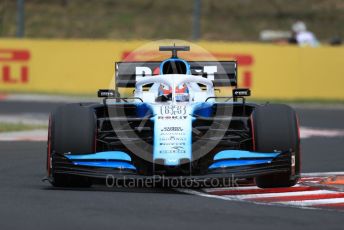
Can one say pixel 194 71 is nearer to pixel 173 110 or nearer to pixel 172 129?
pixel 173 110

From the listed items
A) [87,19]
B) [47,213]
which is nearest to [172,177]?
[47,213]

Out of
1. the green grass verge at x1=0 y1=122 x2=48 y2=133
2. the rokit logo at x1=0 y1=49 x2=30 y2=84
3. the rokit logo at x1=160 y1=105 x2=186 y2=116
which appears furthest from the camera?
the rokit logo at x1=0 y1=49 x2=30 y2=84

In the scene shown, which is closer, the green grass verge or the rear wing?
the rear wing

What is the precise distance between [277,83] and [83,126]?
1657cm

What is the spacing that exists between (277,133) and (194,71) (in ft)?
9.99

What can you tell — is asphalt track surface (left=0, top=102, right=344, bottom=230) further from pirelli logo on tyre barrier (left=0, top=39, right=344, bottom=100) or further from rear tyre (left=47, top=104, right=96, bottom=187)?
pirelli logo on tyre barrier (left=0, top=39, right=344, bottom=100)

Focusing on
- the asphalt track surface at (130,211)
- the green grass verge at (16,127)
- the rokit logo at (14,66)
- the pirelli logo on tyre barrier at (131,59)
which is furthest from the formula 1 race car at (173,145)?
the rokit logo at (14,66)

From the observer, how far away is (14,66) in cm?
2816

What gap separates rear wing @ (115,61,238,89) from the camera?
44.6 feet

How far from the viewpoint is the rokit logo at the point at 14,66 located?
28000 millimetres

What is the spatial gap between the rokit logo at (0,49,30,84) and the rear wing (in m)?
14.8

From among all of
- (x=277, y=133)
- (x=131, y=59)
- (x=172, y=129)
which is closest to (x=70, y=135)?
(x=172, y=129)

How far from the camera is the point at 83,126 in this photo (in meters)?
10.9

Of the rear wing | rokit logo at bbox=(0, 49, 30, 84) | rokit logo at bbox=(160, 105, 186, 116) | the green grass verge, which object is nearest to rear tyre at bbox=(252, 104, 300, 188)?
rokit logo at bbox=(160, 105, 186, 116)
